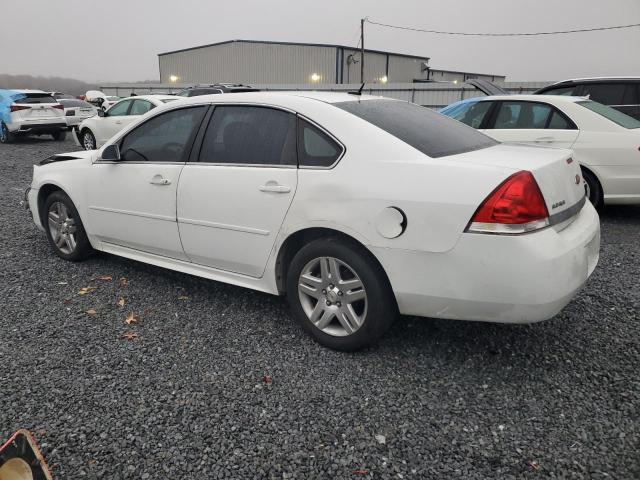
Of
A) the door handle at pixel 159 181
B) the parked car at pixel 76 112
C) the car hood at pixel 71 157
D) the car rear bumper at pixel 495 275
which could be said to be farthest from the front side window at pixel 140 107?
the car rear bumper at pixel 495 275

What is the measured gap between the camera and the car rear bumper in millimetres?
2412

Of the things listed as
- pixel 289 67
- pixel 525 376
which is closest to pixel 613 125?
pixel 525 376

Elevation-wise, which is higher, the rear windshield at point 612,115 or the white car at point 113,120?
the rear windshield at point 612,115

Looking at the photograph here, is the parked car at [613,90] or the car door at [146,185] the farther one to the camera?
the parked car at [613,90]

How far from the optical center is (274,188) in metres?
3.04

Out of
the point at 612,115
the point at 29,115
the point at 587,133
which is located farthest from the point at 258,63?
the point at 587,133

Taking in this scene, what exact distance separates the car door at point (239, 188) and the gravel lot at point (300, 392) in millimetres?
529

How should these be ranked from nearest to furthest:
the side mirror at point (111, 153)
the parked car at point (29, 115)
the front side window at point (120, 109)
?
the side mirror at point (111, 153) < the front side window at point (120, 109) < the parked car at point (29, 115)

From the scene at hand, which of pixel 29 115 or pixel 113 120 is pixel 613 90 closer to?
pixel 113 120

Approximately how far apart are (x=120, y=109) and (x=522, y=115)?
10.4m

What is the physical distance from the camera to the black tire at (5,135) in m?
15.5

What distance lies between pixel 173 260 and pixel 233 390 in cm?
146

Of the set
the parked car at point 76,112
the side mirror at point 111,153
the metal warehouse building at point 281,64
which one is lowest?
the parked car at point 76,112

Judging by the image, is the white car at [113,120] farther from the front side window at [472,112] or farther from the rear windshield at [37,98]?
the front side window at [472,112]
